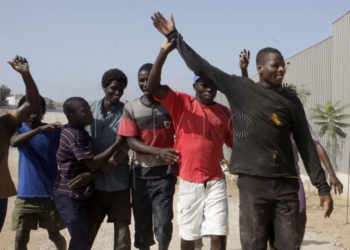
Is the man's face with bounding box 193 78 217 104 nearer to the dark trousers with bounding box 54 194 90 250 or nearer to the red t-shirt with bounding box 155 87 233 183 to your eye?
the red t-shirt with bounding box 155 87 233 183

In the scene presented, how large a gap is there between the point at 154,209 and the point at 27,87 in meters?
1.77

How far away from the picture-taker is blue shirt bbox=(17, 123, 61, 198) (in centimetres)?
551

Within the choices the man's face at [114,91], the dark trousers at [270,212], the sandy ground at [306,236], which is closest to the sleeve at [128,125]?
the man's face at [114,91]

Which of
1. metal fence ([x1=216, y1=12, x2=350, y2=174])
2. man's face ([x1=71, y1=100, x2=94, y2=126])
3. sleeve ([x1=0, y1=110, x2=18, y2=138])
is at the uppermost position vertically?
metal fence ([x1=216, y1=12, x2=350, y2=174])

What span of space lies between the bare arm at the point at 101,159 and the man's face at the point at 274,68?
1.74 meters

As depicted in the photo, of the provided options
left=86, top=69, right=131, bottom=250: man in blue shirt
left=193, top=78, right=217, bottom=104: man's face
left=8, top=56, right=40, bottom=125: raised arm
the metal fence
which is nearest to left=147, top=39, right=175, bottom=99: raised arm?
left=193, top=78, right=217, bottom=104: man's face

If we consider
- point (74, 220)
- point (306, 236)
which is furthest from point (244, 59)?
point (306, 236)

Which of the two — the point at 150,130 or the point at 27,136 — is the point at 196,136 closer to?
the point at 150,130

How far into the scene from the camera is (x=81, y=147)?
495 centimetres

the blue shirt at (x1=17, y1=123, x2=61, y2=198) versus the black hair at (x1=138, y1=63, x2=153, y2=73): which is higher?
the black hair at (x1=138, y1=63, x2=153, y2=73)

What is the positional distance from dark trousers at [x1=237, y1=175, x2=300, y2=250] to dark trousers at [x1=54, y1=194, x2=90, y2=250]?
5.63 ft

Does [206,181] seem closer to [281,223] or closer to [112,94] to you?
[281,223]

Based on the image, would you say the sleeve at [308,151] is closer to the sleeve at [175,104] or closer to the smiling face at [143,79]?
the sleeve at [175,104]

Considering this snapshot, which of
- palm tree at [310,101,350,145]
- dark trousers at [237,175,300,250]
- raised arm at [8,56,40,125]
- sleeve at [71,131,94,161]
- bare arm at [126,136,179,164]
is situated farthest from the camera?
palm tree at [310,101,350,145]
